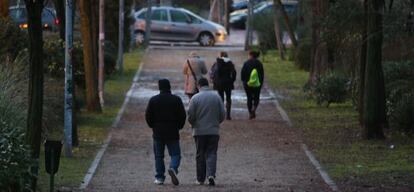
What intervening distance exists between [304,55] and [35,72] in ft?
86.0

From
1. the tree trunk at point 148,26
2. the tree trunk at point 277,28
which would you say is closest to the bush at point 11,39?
the tree trunk at point 277,28

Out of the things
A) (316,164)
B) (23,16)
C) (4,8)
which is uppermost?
(4,8)

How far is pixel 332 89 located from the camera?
26281 millimetres

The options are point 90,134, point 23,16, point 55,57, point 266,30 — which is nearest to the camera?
point 90,134

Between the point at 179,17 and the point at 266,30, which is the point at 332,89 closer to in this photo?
the point at 266,30

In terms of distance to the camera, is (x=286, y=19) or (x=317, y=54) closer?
(x=317, y=54)

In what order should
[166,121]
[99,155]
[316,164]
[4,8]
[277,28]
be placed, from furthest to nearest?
[277,28], [4,8], [99,155], [316,164], [166,121]

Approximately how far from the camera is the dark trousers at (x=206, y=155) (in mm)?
14242

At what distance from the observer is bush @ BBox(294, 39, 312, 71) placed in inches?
1482

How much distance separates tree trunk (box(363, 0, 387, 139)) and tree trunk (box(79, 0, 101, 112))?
7.08 meters

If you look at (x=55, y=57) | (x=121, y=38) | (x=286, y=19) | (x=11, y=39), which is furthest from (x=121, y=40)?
(x=11, y=39)

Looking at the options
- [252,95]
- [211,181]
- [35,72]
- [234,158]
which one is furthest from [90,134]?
[35,72]

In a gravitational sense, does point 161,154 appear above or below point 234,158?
above

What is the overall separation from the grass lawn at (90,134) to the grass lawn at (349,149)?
13.0ft
